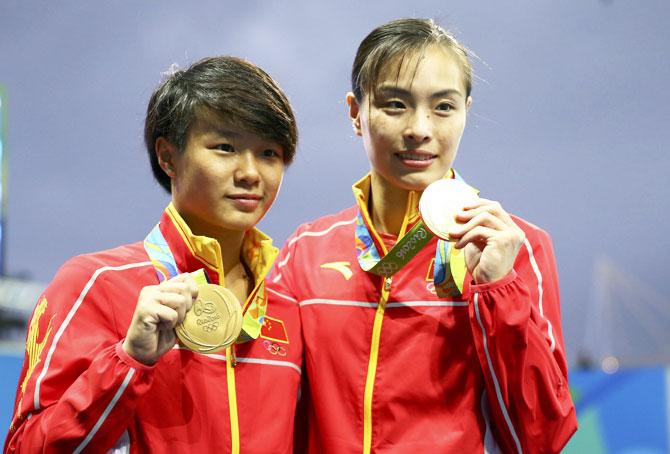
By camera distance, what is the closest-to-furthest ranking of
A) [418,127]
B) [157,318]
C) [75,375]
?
1. [157,318]
2. [75,375]
3. [418,127]

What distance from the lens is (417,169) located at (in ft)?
6.33

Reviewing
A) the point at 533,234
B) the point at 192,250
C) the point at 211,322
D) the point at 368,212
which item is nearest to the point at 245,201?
the point at 192,250

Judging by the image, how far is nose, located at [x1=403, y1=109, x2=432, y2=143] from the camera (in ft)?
6.19

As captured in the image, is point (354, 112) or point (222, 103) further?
point (354, 112)

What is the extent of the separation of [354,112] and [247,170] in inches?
→ 18.1

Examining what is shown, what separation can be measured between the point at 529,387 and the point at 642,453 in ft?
8.92

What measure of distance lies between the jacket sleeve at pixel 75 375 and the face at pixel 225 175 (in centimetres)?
30

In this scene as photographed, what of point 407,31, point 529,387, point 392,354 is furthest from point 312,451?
point 407,31

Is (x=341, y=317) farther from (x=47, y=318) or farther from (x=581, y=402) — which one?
(x=581, y=402)

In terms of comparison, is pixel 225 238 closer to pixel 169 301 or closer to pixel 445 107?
pixel 169 301

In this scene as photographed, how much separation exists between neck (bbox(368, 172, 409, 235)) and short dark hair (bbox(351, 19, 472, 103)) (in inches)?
9.6

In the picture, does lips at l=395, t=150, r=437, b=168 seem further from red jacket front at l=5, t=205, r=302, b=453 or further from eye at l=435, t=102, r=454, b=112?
red jacket front at l=5, t=205, r=302, b=453

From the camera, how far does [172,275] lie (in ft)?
6.03

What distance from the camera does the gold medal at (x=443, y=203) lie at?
1727 mm
